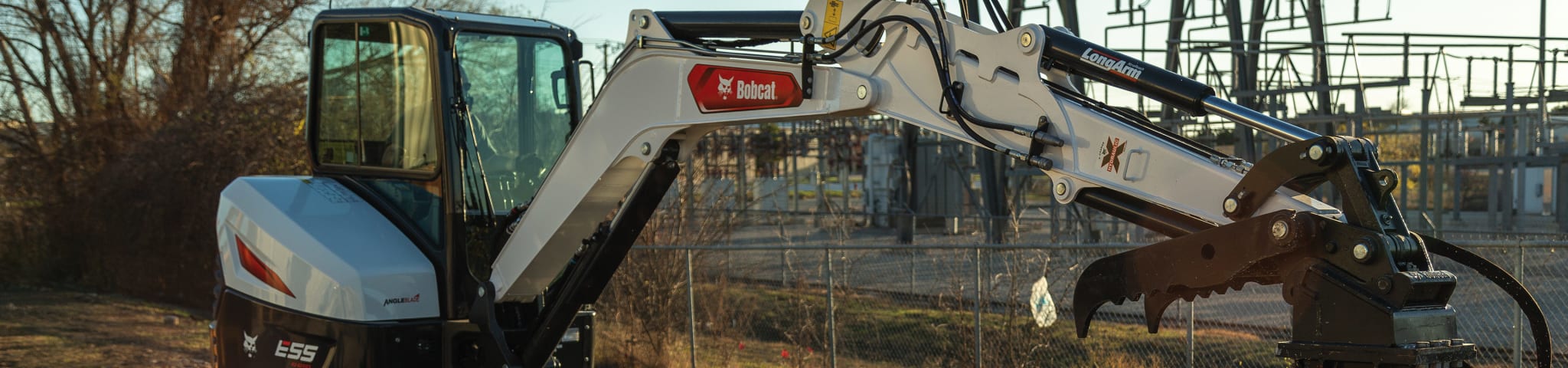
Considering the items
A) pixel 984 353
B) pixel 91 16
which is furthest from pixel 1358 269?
pixel 91 16

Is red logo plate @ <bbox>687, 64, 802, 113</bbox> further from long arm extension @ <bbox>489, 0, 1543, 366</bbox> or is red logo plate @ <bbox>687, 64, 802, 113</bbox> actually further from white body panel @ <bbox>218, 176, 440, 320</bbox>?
white body panel @ <bbox>218, 176, 440, 320</bbox>

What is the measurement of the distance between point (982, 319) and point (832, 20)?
7.06 meters

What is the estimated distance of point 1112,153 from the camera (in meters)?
3.66

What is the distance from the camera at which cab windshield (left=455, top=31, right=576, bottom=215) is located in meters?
6.32

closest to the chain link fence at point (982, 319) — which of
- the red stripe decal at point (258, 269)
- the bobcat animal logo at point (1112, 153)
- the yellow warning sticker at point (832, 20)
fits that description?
the red stripe decal at point (258, 269)

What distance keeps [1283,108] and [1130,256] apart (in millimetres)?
20110

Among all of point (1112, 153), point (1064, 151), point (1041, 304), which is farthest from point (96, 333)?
point (1112, 153)

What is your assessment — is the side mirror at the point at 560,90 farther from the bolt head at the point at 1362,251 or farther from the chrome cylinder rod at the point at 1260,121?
the bolt head at the point at 1362,251

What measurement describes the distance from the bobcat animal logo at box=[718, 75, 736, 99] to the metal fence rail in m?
4.93

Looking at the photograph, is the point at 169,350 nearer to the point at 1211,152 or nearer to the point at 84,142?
the point at 84,142

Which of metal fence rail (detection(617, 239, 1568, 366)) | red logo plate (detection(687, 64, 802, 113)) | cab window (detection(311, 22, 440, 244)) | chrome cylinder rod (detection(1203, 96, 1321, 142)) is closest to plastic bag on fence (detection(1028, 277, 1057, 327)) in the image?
metal fence rail (detection(617, 239, 1568, 366))

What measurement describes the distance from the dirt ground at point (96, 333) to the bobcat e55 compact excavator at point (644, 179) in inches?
224

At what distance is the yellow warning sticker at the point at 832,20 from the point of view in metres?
4.47

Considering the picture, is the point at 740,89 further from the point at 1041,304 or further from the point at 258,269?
the point at 1041,304
